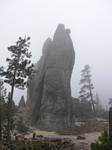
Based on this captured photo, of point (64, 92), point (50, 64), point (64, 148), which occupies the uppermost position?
point (50, 64)

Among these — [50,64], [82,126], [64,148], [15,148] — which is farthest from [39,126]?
[15,148]

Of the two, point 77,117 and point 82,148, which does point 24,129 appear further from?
point 77,117

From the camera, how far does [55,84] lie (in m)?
49.3

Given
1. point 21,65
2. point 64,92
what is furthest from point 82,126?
point 21,65

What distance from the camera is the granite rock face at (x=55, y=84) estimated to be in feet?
156

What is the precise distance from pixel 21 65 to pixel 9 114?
5.54m

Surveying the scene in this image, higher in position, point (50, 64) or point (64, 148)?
point (50, 64)

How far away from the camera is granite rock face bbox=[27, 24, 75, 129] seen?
4766 centimetres

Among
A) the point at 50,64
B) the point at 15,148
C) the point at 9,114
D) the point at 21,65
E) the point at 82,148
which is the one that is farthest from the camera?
the point at 50,64

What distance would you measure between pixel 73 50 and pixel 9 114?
1079 inches

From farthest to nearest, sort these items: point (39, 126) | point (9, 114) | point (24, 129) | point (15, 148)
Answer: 1. point (39, 126)
2. point (24, 129)
3. point (9, 114)
4. point (15, 148)

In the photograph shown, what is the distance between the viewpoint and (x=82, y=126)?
Result: 47562 mm

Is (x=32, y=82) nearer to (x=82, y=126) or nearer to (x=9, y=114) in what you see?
(x=82, y=126)

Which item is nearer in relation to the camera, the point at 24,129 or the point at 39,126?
the point at 24,129
